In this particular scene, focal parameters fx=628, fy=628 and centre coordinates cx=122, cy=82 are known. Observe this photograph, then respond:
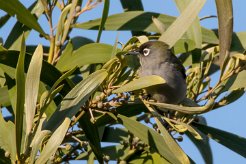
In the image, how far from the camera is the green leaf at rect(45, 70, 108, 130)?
2.53m

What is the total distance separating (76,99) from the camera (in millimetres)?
→ 2570

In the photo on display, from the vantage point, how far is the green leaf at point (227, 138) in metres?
3.20

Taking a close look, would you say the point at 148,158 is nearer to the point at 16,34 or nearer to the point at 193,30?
the point at 193,30

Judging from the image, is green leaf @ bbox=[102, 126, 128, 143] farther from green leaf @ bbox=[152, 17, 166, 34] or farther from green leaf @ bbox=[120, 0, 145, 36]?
green leaf @ bbox=[120, 0, 145, 36]

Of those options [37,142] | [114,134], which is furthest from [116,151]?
[37,142]

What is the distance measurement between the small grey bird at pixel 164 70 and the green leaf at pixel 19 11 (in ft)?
2.16

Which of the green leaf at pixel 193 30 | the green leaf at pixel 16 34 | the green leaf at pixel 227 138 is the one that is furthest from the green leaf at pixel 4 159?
the green leaf at pixel 193 30

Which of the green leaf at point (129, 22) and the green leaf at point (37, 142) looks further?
the green leaf at point (129, 22)

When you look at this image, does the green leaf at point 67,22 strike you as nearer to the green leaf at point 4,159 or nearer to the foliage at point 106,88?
the foliage at point 106,88

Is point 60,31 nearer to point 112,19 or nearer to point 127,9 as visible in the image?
point 112,19

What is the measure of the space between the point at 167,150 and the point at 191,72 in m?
0.60

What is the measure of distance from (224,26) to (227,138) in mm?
634

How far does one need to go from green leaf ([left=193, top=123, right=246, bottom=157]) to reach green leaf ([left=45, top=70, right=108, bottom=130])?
0.94 m

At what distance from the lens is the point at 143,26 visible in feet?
11.6
